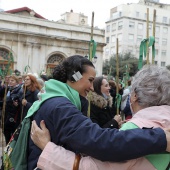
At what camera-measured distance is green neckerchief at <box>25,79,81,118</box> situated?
5.83 feet

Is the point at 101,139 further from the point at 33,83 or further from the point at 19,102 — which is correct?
the point at 19,102

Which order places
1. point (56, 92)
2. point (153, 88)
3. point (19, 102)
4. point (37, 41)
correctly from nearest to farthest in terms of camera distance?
1. point (153, 88)
2. point (56, 92)
3. point (19, 102)
4. point (37, 41)

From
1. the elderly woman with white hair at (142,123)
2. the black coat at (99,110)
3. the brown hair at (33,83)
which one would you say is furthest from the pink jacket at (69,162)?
the brown hair at (33,83)

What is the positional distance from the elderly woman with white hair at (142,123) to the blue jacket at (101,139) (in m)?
0.05

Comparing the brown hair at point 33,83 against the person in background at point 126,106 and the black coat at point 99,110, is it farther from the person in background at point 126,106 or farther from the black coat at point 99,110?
the person in background at point 126,106

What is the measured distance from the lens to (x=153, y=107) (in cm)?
163

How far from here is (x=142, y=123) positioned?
1567 millimetres

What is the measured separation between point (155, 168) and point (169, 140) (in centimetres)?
14

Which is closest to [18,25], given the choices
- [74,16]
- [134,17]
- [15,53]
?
[15,53]

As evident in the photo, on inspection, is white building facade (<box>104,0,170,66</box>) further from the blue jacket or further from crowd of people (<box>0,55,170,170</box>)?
the blue jacket

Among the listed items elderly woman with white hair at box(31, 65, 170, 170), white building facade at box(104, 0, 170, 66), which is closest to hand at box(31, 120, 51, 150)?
elderly woman with white hair at box(31, 65, 170, 170)

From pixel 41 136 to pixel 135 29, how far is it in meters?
62.4

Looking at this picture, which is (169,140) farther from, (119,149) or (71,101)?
(71,101)

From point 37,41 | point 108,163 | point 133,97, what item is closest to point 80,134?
point 108,163
